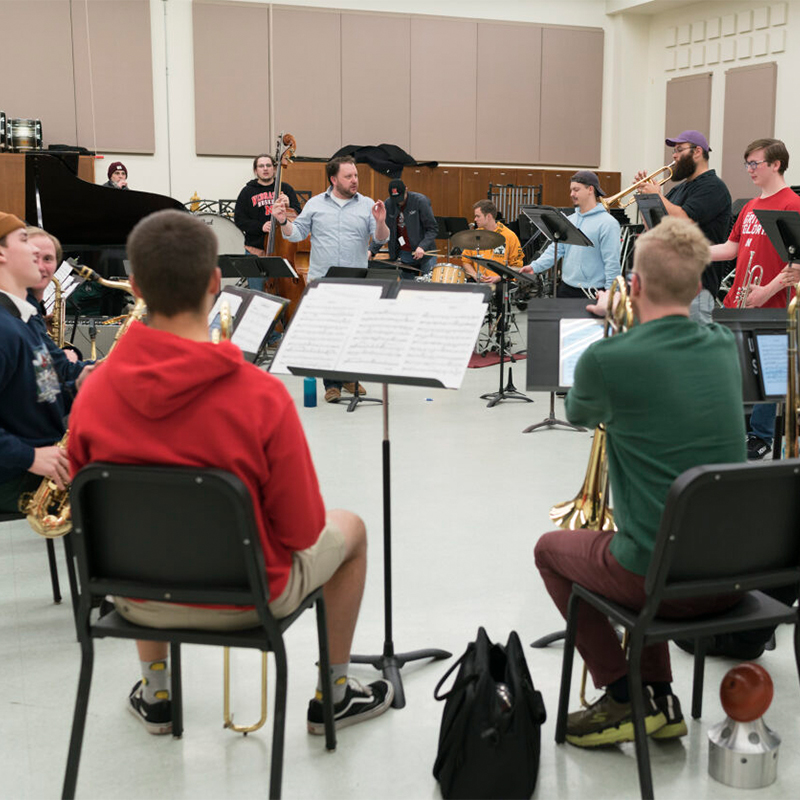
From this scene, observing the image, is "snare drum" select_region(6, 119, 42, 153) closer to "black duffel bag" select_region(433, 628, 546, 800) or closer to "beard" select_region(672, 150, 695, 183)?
"beard" select_region(672, 150, 695, 183)

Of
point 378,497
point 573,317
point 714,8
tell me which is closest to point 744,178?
point 714,8

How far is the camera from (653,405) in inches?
82.0

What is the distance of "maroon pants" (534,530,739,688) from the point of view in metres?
2.14

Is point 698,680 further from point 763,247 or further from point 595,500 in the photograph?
point 763,247

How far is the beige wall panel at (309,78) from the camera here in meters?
12.3

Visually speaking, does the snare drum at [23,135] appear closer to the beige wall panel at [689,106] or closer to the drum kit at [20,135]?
the drum kit at [20,135]

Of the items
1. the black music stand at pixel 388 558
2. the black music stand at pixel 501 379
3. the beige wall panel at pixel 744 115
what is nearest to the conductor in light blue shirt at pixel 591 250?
the black music stand at pixel 501 379

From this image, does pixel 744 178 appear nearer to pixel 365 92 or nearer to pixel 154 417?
pixel 365 92

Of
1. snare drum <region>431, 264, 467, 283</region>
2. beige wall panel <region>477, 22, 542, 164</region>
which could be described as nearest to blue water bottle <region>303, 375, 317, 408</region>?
snare drum <region>431, 264, 467, 283</region>

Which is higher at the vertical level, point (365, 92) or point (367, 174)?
point (365, 92)

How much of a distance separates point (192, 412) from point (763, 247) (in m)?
4.00

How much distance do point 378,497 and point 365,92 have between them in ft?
31.1

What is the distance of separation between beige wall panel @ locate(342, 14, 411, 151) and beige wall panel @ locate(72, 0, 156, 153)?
105 inches

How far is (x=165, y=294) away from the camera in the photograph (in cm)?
192
